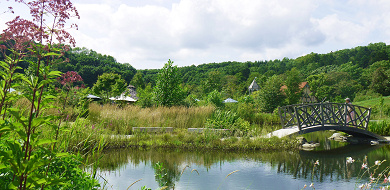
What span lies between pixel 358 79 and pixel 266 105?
25644 millimetres

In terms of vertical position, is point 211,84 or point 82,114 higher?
point 211,84

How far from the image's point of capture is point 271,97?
25547mm

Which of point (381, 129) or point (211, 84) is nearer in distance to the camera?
point (381, 129)

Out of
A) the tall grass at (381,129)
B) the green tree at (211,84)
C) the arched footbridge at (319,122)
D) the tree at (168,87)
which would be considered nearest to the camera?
the arched footbridge at (319,122)

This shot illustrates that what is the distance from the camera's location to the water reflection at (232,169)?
567 centimetres

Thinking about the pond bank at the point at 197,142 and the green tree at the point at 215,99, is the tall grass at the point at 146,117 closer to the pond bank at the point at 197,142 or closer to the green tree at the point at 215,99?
the pond bank at the point at 197,142

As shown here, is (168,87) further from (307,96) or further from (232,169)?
(307,96)

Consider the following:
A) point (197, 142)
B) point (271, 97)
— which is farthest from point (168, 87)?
point (271, 97)

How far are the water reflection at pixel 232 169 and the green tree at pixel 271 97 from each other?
52.0 ft

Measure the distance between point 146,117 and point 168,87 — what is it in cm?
339

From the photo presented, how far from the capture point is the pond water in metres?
5.64

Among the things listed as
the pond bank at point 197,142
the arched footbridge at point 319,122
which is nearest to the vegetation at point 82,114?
the pond bank at point 197,142

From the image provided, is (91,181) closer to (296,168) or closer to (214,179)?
(214,179)

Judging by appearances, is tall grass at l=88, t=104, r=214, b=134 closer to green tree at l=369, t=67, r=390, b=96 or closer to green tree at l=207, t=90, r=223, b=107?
green tree at l=207, t=90, r=223, b=107
